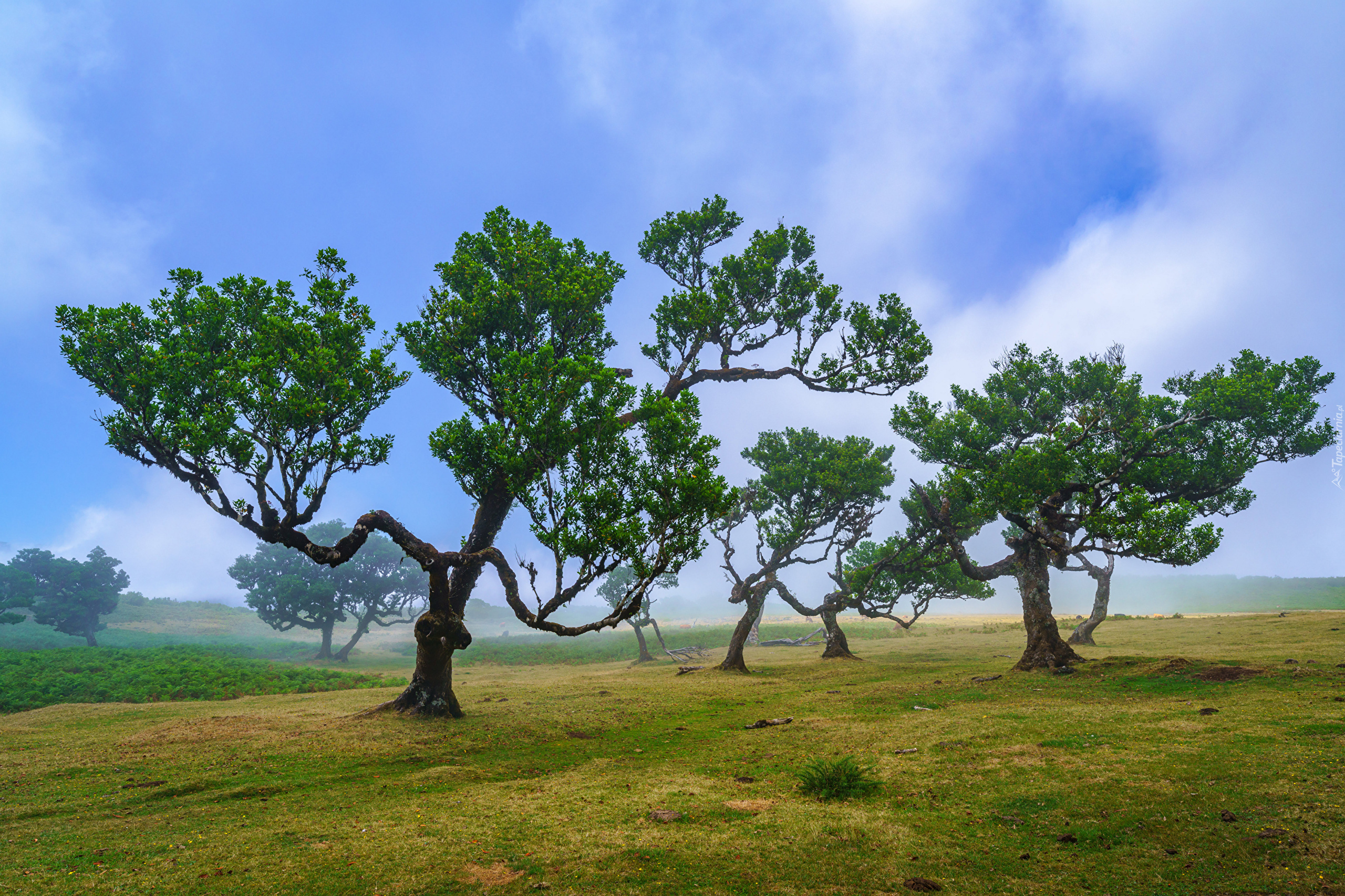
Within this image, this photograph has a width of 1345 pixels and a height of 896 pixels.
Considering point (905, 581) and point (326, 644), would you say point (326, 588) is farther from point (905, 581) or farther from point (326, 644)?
point (905, 581)

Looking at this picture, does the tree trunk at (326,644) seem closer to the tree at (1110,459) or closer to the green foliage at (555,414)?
the green foliage at (555,414)

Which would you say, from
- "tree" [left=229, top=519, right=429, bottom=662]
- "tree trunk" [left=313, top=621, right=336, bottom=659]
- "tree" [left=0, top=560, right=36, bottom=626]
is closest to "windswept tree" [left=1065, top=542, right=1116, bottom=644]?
"tree" [left=229, top=519, right=429, bottom=662]

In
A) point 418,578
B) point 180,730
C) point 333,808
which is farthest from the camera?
point 418,578

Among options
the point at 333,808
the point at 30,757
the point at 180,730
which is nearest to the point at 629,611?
the point at 333,808

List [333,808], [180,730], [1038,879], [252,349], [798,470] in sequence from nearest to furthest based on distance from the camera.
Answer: [1038,879]
[333,808]
[180,730]
[252,349]
[798,470]

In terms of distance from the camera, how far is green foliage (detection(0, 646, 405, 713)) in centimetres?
3027

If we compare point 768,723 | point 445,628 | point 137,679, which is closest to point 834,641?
point 768,723

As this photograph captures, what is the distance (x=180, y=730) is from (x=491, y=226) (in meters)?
19.7

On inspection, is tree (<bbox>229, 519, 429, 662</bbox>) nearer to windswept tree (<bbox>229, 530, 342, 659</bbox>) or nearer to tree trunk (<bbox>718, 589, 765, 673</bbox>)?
windswept tree (<bbox>229, 530, 342, 659</bbox>)

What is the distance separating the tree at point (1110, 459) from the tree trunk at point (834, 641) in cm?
1381

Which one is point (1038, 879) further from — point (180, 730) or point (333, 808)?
point (180, 730)

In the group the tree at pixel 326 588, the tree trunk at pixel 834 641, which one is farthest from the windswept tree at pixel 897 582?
the tree at pixel 326 588

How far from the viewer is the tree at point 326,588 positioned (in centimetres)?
6700

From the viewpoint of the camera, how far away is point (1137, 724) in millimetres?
13609
